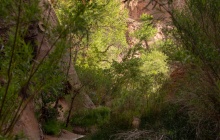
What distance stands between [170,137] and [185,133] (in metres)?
0.36

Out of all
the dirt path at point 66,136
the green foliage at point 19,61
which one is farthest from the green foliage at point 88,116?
the green foliage at point 19,61

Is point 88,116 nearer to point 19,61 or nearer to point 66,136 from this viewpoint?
point 66,136

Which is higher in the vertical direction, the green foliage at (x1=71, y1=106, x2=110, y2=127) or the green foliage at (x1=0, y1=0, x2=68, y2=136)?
the green foliage at (x1=0, y1=0, x2=68, y2=136)

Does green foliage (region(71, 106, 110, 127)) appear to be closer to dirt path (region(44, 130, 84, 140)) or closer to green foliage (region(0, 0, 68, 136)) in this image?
dirt path (region(44, 130, 84, 140))

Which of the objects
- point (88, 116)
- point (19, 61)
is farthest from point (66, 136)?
point (19, 61)

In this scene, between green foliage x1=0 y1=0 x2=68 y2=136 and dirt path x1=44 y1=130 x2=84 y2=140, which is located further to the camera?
dirt path x1=44 y1=130 x2=84 y2=140

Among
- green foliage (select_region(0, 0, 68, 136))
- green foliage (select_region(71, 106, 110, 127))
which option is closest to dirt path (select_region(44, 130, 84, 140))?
green foliage (select_region(71, 106, 110, 127))

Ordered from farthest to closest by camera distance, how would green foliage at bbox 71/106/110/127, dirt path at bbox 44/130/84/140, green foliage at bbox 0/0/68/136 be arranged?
green foliage at bbox 71/106/110/127, dirt path at bbox 44/130/84/140, green foliage at bbox 0/0/68/136

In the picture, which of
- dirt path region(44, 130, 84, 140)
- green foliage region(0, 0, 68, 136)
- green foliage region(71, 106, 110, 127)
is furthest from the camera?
green foliage region(71, 106, 110, 127)

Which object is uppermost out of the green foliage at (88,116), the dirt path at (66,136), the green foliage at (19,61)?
the green foliage at (19,61)

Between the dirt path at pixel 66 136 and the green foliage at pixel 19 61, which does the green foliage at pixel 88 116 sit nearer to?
the dirt path at pixel 66 136

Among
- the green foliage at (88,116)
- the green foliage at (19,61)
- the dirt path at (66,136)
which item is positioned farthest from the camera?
the green foliage at (88,116)

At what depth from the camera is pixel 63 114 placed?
1446 centimetres

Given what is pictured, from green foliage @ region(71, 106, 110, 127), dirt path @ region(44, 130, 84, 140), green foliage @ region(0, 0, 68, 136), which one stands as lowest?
dirt path @ region(44, 130, 84, 140)
